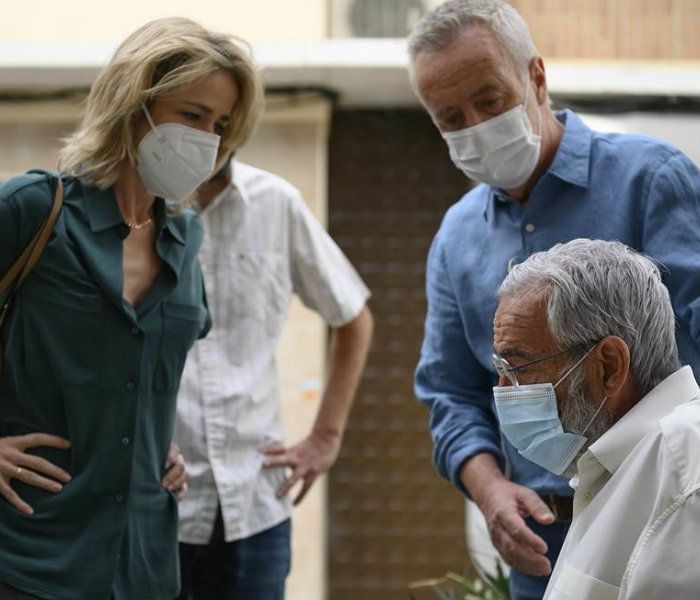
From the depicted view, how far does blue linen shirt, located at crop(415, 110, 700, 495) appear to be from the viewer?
3432 mm

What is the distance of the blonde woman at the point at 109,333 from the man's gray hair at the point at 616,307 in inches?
43.3

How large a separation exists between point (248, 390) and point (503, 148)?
1251 millimetres

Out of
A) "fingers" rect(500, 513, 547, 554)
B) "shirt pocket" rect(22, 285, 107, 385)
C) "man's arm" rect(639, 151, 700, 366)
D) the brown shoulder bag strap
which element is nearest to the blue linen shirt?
"man's arm" rect(639, 151, 700, 366)

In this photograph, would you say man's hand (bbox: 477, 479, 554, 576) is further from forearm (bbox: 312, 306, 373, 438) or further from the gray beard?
forearm (bbox: 312, 306, 373, 438)

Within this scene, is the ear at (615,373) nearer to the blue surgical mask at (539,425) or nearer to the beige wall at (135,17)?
the blue surgical mask at (539,425)

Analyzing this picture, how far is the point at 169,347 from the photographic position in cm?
350

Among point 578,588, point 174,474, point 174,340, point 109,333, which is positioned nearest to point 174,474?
point 174,474

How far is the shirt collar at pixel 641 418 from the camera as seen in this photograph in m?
2.55

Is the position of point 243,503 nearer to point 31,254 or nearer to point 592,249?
point 31,254

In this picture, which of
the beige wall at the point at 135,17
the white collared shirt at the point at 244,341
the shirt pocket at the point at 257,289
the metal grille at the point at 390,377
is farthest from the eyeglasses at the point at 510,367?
the beige wall at the point at 135,17

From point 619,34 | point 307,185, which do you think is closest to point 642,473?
point 307,185

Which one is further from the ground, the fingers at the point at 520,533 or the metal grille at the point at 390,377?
the fingers at the point at 520,533

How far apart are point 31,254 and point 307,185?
210 inches

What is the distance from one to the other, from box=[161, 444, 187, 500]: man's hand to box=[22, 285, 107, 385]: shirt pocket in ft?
1.29
